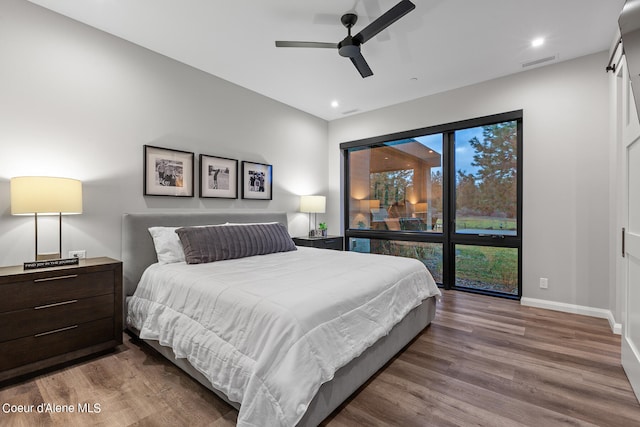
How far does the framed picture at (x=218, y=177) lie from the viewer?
359cm

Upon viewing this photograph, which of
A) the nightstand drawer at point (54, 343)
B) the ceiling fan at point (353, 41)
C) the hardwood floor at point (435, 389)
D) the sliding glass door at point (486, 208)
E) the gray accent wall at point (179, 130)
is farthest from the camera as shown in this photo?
the sliding glass door at point (486, 208)

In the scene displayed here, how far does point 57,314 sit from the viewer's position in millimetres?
2160

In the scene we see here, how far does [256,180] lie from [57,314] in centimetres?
258

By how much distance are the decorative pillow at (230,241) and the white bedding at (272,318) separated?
0.17 meters

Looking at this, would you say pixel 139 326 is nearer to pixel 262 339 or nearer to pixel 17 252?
pixel 17 252

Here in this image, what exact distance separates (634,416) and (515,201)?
101 inches

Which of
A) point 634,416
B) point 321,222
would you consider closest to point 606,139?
point 634,416

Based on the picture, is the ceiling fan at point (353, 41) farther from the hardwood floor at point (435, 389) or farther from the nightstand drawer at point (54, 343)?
the nightstand drawer at point (54, 343)

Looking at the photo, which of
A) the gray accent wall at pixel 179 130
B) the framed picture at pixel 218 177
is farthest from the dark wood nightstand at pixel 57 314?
the framed picture at pixel 218 177

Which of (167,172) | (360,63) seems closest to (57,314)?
(167,172)

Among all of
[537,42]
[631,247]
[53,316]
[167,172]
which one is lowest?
[53,316]

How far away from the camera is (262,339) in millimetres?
1516

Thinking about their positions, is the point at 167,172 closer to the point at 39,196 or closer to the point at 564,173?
the point at 39,196

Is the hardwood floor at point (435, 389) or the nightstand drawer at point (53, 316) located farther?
the nightstand drawer at point (53, 316)
